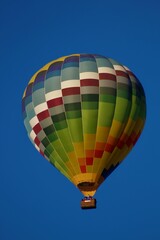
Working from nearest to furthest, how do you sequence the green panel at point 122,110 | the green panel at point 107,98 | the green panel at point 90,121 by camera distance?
the green panel at point 90,121 → the green panel at point 122,110 → the green panel at point 107,98

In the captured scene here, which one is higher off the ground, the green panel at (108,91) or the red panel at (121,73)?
the red panel at (121,73)

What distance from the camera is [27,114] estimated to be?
112 feet

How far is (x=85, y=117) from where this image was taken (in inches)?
1286

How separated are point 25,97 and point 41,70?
1253mm

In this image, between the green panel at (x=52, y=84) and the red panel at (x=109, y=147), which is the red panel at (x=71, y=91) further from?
the red panel at (x=109, y=147)

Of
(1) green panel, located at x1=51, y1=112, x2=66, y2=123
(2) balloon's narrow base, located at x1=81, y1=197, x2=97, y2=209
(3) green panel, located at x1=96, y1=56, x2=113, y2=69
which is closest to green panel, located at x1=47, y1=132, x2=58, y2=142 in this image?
(1) green panel, located at x1=51, y1=112, x2=66, y2=123

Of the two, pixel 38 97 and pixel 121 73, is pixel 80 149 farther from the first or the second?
pixel 121 73

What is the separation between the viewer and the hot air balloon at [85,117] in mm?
32594

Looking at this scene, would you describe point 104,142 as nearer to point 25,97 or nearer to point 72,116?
point 72,116

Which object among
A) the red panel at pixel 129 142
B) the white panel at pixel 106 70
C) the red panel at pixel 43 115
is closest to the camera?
the red panel at pixel 43 115

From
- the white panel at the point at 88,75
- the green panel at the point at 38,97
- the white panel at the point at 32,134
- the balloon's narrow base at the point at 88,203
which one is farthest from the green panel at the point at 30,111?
the balloon's narrow base at the point at 88,203

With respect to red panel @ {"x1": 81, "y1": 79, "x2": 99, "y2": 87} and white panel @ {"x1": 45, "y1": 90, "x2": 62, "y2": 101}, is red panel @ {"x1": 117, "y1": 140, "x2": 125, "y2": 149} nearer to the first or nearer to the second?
red panel @ {"x1": 81, "y1": 79, "x2": 99, "y2": 87}

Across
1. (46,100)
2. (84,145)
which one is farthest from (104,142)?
(46,100)

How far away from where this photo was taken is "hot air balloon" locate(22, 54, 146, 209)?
107ft
